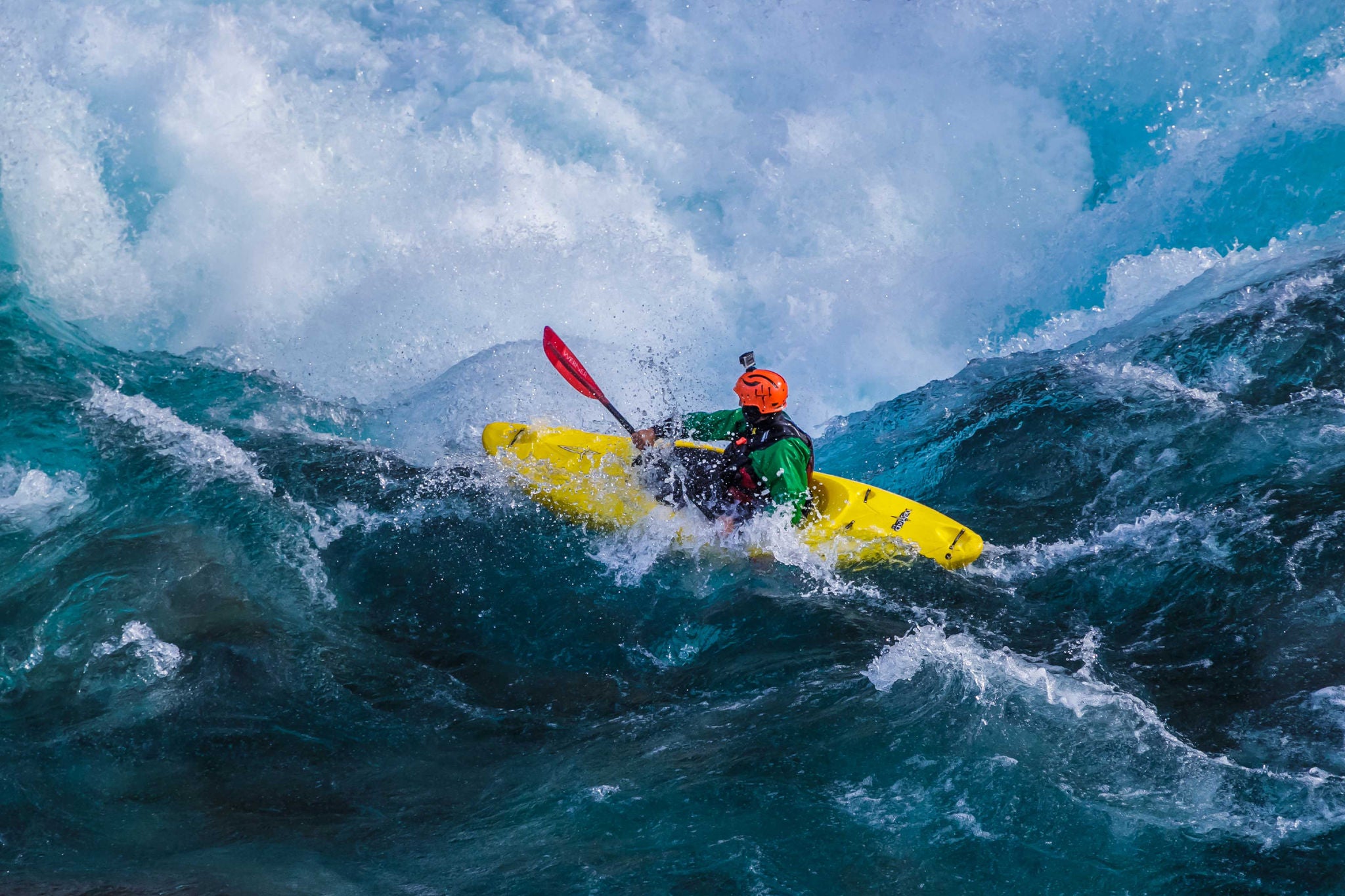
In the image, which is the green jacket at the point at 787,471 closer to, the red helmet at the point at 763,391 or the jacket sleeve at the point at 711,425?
the red helmet at the point at 763,391

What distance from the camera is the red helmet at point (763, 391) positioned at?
5664mm

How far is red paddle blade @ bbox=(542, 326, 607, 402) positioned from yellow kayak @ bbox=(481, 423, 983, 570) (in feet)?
1.59

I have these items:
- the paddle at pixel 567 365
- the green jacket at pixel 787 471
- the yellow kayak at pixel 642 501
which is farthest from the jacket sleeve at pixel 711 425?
the green jacket at pixel 787 471

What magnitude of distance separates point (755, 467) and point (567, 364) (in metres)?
2.00

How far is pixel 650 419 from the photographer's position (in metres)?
7.36

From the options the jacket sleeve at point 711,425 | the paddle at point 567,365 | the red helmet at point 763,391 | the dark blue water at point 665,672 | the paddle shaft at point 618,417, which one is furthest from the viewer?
the paddle at point 567,365

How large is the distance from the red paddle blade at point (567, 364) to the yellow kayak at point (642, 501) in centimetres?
49

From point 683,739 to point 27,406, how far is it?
17.3ft

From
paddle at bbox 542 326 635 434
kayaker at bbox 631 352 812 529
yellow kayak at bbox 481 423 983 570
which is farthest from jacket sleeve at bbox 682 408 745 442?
paddle at bbox 542 326 635 434

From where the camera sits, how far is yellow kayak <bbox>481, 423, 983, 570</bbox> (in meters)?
5.61

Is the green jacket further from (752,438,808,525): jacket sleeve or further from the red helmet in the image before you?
the red helmet

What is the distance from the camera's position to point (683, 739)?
418 cm

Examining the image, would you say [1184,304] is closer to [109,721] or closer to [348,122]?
[348,122]

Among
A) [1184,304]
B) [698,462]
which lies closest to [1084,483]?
[698,462]
